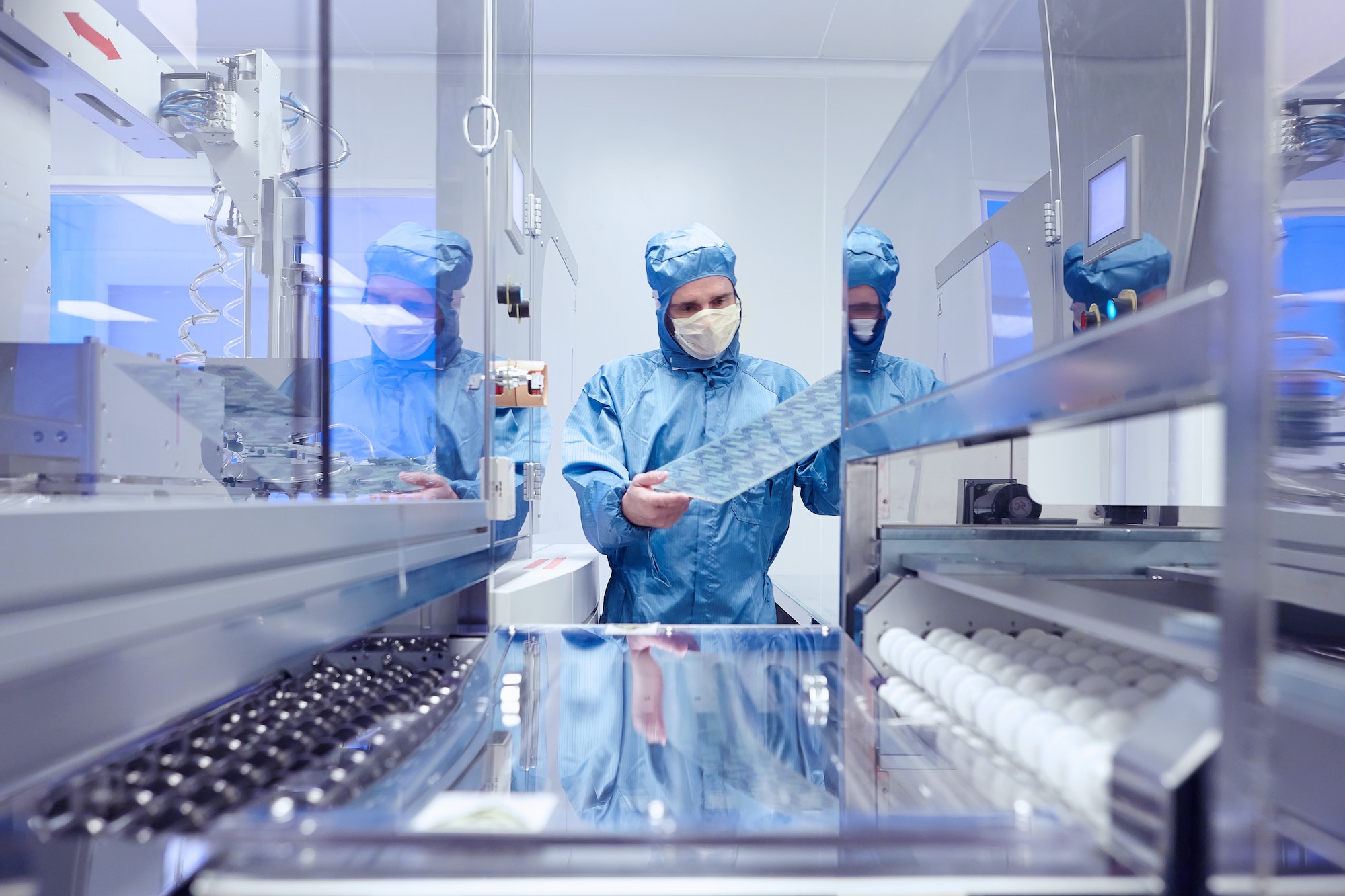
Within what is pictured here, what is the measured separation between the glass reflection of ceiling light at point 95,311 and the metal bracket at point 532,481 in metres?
0.89

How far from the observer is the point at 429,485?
49.0 inches

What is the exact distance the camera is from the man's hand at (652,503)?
1.66m

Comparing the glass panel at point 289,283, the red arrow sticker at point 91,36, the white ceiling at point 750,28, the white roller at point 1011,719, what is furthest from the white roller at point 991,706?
the white ceiling at point 750,28

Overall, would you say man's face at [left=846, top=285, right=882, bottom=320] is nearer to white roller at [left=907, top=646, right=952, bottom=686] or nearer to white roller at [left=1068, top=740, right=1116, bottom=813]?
white roller at [left=907, top=646, right=952, bottom=686]

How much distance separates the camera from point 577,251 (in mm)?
3115

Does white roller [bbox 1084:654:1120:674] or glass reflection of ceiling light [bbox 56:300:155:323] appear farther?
glass reflection of ceiling light [bbox 56:300:155:323]

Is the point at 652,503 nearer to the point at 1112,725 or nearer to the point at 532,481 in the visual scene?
the point at 532,481

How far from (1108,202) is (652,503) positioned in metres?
1.01

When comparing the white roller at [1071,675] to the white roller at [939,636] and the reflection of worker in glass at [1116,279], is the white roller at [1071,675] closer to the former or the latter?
the white roller at [939,636]

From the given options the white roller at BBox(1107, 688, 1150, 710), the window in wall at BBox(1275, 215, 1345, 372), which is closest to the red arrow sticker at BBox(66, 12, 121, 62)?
the white roller at BBox(1107, 688, 1150, 710)

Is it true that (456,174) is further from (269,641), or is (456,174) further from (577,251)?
(577,251)

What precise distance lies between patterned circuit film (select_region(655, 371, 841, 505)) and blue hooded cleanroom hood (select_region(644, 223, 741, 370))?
0.45 metres

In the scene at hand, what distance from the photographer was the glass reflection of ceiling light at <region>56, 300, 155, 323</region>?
3.99 feet

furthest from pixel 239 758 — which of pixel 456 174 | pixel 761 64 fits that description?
pixel 761 64
